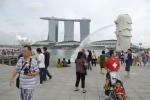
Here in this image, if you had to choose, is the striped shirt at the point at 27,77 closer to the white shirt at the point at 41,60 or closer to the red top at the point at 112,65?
the red top at the point at 112,65

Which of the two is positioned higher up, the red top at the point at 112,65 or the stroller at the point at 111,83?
the red top at the point at 112,65

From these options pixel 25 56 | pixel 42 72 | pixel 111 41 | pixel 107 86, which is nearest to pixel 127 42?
pixel 42 72

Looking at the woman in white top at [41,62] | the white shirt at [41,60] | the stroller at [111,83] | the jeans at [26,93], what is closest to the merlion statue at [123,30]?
the woman in white top at [41,62]

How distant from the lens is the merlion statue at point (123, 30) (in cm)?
5189

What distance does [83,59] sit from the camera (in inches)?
492

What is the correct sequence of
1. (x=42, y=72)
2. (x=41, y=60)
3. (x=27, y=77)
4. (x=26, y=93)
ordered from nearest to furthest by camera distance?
(x=27, y=77) → (x=26, y=93) → (x=41, y=60) → (x=42, y=72)

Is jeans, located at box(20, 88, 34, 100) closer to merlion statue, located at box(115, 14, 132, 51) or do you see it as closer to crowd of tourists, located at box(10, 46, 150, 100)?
crowd of tourists, located at box(10, 46, 150, 100)

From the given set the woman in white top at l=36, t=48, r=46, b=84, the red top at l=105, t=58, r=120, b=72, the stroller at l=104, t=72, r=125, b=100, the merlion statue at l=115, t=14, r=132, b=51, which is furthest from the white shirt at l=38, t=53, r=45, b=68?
the merlion statue at l=115, t=14, r=132, b=51

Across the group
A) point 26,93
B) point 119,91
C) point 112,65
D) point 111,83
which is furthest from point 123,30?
point 26,93

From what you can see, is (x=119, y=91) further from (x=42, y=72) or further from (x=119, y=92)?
(x=42, y=72)

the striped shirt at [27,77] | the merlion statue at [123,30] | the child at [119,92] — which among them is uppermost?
the merlion statue at [123,30]

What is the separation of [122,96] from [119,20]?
144ft

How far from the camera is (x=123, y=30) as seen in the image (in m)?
51.9

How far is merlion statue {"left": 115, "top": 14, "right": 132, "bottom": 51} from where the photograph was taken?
51.9 meters
